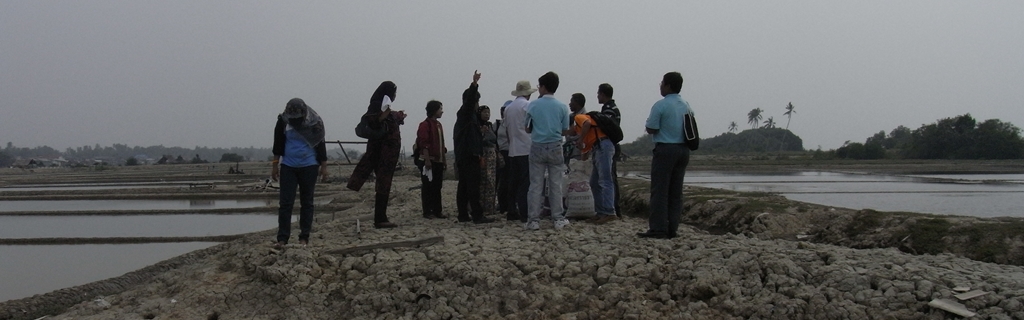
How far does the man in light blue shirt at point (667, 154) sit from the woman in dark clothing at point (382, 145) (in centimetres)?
249

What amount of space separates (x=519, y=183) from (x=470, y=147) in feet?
2.11

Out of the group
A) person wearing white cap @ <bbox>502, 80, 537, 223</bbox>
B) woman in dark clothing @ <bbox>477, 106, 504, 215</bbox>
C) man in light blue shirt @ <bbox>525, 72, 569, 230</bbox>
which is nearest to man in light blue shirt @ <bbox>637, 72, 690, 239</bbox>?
man in light blue shirt @ <bbox>525, 72, 569, 230</bbox>

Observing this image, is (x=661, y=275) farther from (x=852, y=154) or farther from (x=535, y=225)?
(x=852, y=154)

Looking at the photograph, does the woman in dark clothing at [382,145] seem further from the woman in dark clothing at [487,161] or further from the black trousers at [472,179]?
the woman in dark clothing at [487,161]

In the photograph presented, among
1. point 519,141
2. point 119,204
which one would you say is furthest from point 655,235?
point 119,204

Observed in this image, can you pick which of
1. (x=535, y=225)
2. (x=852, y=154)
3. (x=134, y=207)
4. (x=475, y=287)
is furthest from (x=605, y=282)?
(x=852, y=154)

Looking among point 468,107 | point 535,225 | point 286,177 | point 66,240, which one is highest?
point 468,107

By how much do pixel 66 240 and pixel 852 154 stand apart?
47964 millimetres

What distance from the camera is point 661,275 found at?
4891 millimetres

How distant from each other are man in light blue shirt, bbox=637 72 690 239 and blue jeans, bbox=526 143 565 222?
38.0 inches

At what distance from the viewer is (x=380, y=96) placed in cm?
681

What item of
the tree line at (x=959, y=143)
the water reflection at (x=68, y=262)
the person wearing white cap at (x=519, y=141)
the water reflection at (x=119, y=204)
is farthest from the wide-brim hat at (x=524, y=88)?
the tree line at (x=959, y=143)

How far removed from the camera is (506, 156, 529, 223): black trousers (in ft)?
23.5

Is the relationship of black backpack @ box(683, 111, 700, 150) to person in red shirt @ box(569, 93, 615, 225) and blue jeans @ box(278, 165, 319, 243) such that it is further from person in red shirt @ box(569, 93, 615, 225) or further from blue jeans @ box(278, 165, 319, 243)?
blue jeans @ box(278, 165, 319, 243)
